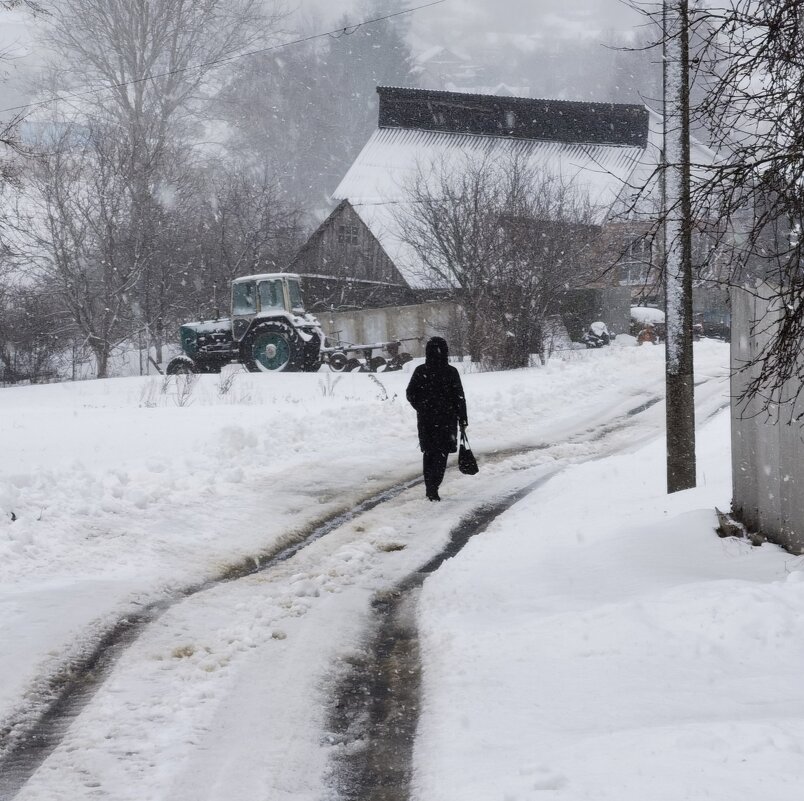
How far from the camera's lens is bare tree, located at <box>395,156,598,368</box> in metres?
21.3

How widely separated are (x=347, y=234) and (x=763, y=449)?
26411 mm

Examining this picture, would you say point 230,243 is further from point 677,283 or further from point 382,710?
point 382,710

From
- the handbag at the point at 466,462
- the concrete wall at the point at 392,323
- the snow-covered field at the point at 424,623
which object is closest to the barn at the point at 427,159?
the concrete wall at the point at 392,323

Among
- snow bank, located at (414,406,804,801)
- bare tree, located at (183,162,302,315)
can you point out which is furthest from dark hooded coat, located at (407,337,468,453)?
bare tree, located at (183,162,302,315)

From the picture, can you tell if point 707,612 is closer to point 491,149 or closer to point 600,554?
point 600,554

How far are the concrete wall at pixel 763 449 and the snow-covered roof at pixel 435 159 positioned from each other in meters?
25.6

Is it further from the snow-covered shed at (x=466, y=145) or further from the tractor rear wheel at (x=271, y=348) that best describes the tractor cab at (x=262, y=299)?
the snow-covered shed at (x=466, y=145)

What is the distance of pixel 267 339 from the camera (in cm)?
2120

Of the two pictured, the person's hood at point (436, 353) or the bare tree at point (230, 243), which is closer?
the person's hood at point (436, 353)

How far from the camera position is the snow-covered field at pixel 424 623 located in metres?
3.35

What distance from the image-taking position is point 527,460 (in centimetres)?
1042

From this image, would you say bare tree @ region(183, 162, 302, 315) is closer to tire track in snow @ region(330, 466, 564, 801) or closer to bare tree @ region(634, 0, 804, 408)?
tire track in snow @ region(330, 466, 564, 801)

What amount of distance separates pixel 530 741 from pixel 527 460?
22.9 ft

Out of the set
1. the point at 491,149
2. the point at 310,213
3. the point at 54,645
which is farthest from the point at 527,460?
the point at 310,213
